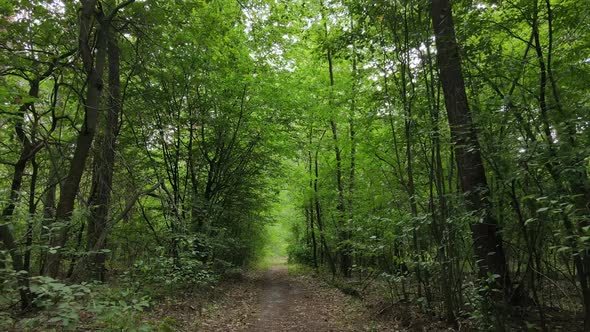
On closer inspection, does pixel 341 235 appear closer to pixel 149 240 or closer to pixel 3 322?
pixel 149 240

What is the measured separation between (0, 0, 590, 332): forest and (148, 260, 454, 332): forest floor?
0.32ft

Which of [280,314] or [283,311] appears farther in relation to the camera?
[283,311]

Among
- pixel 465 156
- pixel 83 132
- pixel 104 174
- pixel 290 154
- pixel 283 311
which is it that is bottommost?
pixel 283 311

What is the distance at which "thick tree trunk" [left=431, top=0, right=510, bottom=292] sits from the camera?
18.5 ft

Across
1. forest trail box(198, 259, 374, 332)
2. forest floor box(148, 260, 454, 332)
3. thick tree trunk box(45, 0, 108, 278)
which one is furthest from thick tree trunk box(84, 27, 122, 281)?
forest trail box(198, 259, 374, 332)

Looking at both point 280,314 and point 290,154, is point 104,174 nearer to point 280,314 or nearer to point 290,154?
point 280,314

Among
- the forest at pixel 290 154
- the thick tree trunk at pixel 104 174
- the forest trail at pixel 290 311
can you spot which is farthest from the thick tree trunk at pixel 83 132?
the forest trail at pixel 290 311

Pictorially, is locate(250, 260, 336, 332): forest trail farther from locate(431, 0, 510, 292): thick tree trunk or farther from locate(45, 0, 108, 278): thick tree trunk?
locate(45, 0, 108, 278): thick tree trunk

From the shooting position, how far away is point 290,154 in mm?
15586

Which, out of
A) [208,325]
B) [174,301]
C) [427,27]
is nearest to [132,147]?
[174,301]

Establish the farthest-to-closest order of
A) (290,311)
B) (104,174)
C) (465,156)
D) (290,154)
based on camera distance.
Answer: (290,154), (290,311), (104,174), (465,156)

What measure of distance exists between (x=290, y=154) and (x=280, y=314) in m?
7.06

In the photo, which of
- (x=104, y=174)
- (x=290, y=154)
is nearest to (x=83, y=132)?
(x=104, y=174)

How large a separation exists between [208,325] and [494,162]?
22.9ft
